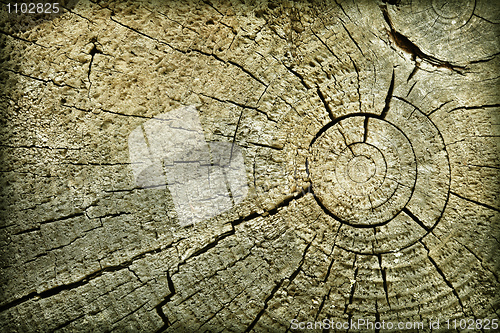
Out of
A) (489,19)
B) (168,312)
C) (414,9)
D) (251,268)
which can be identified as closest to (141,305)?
(168,312)

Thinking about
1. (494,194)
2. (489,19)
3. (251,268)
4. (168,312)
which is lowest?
(168,312)

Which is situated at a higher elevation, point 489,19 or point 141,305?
point 489,19

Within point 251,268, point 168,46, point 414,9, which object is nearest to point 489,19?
point 414,9

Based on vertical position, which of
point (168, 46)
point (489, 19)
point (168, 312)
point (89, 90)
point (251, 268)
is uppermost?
point (489, 19)

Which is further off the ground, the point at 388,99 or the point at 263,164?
the point at 388,99

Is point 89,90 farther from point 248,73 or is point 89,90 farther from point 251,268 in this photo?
point 251,268

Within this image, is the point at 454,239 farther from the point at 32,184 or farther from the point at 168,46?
the point at 32,184
